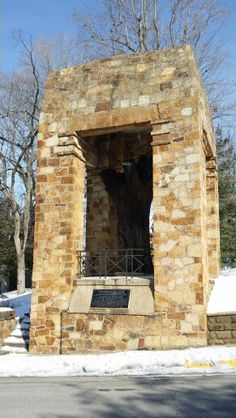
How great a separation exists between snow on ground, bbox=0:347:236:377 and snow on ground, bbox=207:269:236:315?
110cm

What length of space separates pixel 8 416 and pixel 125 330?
4.25m

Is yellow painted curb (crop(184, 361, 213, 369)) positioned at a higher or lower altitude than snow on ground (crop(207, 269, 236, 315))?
lower

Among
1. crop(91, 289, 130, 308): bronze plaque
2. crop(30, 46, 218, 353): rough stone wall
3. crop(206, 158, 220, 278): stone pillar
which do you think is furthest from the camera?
crop(206, 158, 220, 278): stone pillar

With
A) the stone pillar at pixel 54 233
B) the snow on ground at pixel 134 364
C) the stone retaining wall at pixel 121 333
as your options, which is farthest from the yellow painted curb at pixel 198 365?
the stone pillar at pixel 54 233

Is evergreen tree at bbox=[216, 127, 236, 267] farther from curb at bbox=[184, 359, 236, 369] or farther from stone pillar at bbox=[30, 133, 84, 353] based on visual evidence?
curb at bbox=[184, 359, 236, 369]

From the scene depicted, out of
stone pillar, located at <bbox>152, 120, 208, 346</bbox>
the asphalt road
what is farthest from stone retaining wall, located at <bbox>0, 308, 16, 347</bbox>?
stone pillar, located at <bbox>152, 120, 208, 346</bbox>

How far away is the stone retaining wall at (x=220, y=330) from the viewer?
8430 millimetres

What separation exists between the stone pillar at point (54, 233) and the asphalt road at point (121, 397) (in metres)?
2.68

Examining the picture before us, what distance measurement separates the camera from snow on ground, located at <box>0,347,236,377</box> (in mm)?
6754

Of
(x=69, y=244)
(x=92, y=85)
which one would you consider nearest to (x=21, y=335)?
(x=69, y=244)

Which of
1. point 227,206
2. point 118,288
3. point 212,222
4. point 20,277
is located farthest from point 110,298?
point 227,206

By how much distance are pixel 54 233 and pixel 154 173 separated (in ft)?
8.94

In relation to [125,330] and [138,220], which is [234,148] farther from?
[125,330]

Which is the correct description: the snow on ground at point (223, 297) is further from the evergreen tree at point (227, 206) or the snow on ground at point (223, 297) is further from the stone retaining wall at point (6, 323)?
the evergreen tree at point (227, 206)
